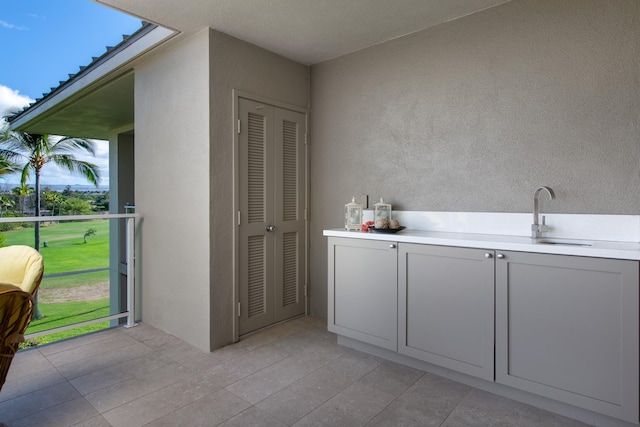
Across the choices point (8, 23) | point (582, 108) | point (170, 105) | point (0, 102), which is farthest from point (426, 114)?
point (8, 23)

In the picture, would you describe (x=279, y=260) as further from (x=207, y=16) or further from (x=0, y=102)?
(x=0, y=102)

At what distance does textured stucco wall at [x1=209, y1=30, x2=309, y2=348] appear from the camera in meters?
2.92

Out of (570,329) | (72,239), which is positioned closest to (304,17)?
(570,329)

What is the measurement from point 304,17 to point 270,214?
65.2 inches

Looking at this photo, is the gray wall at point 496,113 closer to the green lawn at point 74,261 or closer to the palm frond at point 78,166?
the green lawn at point 74,261

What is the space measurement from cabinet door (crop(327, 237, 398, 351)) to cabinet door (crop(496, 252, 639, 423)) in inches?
28.6

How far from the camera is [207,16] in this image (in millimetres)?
2688

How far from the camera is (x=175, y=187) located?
324 centimetres

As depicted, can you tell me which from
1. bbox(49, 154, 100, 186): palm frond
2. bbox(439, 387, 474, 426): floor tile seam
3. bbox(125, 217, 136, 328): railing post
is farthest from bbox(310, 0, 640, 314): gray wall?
bbox(49, 154, 100, 186): palm frond

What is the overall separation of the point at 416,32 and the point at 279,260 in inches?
91.2

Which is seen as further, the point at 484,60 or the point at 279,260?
the point at 279,260

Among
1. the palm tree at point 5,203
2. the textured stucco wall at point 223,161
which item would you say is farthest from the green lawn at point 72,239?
the palm tree at point 5,203

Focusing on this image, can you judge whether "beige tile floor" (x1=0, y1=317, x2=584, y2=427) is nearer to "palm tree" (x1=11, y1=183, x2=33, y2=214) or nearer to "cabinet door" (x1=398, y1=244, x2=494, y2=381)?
"cabinet door" (x1=398, y1=244, x2=494, y2=381)

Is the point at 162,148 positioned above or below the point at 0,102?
below
